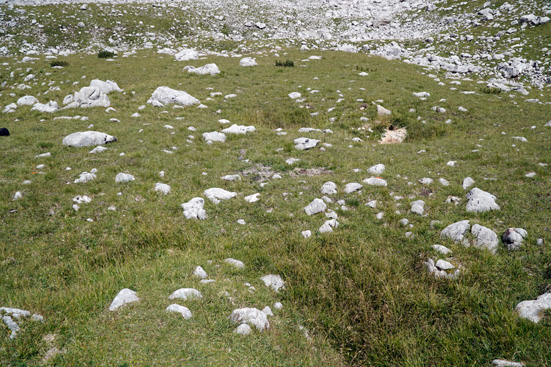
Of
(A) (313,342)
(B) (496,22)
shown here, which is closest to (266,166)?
(A) (313,342)

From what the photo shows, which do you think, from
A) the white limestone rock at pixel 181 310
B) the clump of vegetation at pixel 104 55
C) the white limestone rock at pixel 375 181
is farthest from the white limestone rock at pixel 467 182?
the clump of vegetation at pixel 104 55

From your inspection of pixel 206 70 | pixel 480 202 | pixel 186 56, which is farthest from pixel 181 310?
pixel 186 56

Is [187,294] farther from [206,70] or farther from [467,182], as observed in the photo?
[206,70]

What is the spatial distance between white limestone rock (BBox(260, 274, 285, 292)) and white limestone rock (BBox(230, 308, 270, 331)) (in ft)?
3.47

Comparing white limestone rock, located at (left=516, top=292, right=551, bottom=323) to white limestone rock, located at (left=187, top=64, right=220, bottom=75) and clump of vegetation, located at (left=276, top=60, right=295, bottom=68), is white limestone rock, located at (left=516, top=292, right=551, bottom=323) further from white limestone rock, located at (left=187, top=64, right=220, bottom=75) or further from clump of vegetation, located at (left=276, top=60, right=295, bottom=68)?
clump of vegetation, located at (left=276, top=60, right=295, bottom=68)

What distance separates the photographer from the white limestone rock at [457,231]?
6.25 m

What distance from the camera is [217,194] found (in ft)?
28.4

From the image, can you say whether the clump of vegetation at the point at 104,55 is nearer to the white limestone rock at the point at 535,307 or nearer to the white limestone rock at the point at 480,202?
the white limestone rock at the point at 480,202

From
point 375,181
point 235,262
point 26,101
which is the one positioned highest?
point 26,101

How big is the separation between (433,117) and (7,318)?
1785 centimetres

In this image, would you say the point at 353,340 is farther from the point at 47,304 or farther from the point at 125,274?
the point at 47,304

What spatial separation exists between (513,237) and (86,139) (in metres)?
14.7

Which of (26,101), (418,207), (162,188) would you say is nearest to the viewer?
(418,207)

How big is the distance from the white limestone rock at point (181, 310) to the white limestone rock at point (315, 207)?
435cm
